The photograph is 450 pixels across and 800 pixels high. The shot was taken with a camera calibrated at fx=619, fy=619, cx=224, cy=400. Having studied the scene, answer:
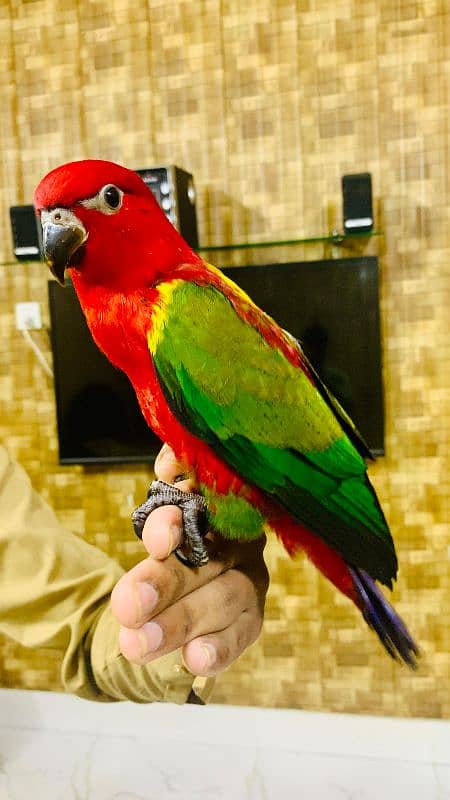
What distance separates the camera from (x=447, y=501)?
1102mm

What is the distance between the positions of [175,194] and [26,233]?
263 millimetres

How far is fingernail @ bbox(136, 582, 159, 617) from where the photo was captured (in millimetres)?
382

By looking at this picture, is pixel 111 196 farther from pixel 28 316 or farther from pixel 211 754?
pixel 211 754

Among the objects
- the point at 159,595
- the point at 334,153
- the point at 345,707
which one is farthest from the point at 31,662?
the point at 334,153

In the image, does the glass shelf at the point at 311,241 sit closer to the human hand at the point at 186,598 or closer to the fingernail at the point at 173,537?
the human hand at the point at 186,598

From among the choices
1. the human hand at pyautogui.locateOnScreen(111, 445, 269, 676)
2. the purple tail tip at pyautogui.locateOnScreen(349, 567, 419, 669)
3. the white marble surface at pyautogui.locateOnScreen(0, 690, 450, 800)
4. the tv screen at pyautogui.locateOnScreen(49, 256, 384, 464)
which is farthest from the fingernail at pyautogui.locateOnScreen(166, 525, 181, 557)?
the white marble surface at pyautogui.locateOnScreen(0, 690, 450, 800)

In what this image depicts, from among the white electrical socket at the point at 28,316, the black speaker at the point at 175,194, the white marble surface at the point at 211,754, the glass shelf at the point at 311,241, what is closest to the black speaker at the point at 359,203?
the glass shelf at the point at 311,241

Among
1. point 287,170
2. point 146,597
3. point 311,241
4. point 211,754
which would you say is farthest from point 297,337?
point 211,754

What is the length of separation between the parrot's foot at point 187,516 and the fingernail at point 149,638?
6 cm

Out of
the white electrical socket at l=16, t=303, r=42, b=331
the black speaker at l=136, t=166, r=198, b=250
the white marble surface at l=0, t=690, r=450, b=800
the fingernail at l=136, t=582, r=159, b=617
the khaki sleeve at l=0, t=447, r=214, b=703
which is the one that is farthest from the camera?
the white electrical socket at l=16, t=303, r=42, b=331

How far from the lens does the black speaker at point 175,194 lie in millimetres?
891

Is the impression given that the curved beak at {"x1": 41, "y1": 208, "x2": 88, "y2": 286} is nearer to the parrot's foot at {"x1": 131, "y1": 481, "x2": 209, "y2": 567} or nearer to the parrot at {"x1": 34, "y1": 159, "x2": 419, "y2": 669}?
the parrot at {"x1": 34, "y1": 159, "x2": 419, "y2": 669}

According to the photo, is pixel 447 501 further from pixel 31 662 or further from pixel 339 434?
pixel 31 662

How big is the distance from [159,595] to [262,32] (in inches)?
41.4
